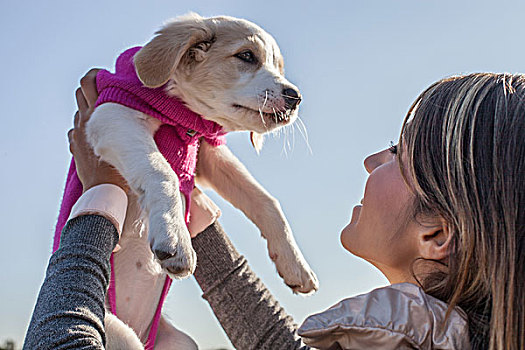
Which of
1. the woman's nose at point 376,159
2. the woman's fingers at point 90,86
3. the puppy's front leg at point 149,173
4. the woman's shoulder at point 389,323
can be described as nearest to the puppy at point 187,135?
the puppy's front leg at point 149,173

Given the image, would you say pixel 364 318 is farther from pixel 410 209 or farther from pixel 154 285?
pixel 154 285

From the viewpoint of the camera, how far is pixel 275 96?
2309mm

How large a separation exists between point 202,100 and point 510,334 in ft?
5.03

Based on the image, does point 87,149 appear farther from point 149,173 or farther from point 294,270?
point 294,270

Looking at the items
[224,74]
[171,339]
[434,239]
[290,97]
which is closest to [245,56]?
→ [224,74]

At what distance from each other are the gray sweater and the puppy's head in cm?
50

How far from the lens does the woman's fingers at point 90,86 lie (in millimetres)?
2285

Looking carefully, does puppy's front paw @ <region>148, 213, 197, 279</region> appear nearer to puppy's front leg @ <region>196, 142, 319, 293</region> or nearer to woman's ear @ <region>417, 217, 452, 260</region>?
puppy's front leg @ <region>196, 142, 319, 293</region>

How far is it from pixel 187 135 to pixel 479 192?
4.02 feet

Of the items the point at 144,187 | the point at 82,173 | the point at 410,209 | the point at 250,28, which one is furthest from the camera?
the point at 250,28

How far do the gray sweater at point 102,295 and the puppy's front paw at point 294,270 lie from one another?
0.16 metres

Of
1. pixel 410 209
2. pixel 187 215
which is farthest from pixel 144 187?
pixel 410 209

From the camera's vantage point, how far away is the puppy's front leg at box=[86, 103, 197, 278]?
1.71 meters

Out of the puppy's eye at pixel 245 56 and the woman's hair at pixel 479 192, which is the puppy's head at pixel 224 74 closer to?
the puppy's eye at pixel 245 56
